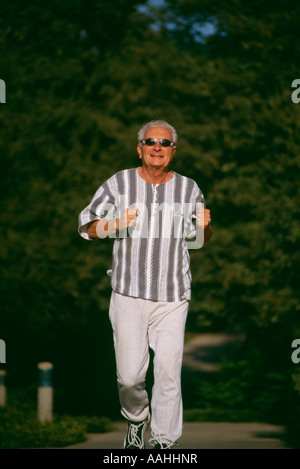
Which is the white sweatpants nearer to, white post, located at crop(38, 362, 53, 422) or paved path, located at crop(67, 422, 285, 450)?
paved path, located at crop(67, 422, 285, 450)

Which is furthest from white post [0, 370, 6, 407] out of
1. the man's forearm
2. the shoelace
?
the man's forearm

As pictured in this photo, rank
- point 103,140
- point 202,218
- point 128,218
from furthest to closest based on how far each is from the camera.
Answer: point 103,140, point 202,218, point 128,218

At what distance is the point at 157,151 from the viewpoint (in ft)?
17.7

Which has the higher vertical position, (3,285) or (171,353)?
(3,285)

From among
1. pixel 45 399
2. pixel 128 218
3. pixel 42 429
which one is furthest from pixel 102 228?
pixel 45 399

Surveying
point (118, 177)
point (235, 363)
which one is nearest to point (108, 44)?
point (235, 363)

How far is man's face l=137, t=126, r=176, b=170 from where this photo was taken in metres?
5.39

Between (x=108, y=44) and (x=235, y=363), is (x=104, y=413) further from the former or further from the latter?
(x=108, y=44)

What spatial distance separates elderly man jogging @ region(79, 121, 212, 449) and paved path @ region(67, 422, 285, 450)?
7.16ft

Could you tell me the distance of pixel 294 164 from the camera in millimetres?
8758

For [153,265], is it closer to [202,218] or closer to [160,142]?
[202,218]

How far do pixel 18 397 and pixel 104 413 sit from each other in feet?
3.49

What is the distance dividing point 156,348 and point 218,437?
11.2 feet

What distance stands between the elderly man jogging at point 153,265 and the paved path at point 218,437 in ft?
7.16
